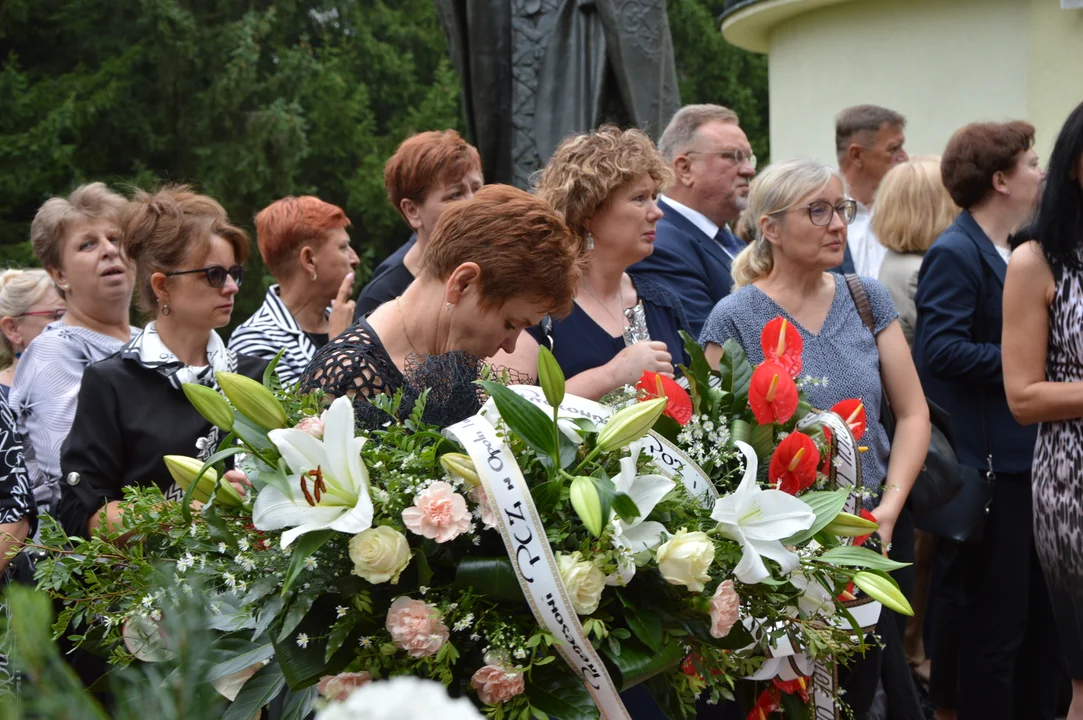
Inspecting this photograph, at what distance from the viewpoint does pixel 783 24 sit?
11.3 metres

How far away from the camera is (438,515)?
5.54 ft

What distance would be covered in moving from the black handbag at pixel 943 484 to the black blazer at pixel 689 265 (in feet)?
2.01

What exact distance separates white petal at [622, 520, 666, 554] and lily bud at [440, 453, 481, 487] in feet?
0.76

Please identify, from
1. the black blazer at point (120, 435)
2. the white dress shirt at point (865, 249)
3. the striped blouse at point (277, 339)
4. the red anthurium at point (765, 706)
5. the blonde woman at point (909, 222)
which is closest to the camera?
the red anthurium at point (765, 706)

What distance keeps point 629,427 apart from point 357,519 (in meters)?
0.41

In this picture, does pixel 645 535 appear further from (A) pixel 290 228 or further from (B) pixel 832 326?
(A) pixel 290 228

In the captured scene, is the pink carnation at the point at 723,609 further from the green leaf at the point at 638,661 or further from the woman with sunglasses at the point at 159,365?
the woman with sunglasses at the point at 159,365

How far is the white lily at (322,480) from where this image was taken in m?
1.70

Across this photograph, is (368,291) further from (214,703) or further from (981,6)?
(981,6)

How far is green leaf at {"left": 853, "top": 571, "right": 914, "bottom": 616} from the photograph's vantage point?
186 centimetres

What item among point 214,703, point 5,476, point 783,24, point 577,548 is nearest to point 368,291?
point 5,476

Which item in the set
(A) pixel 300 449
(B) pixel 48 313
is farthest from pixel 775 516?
(B) pixel 48 313

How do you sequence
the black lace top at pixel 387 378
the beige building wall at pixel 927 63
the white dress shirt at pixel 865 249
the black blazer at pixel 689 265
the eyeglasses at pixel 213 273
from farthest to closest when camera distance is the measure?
the beige building wall at pixel 927 63 → the white dress shirt at pixel 865 249 → the black blazer at pixel 689 265 → the eyeglasses at pixel 213 273 → the black lace top at pixel 387 378

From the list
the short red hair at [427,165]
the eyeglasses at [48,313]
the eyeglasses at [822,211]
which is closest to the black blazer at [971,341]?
the eyeglasses at [822,211]
